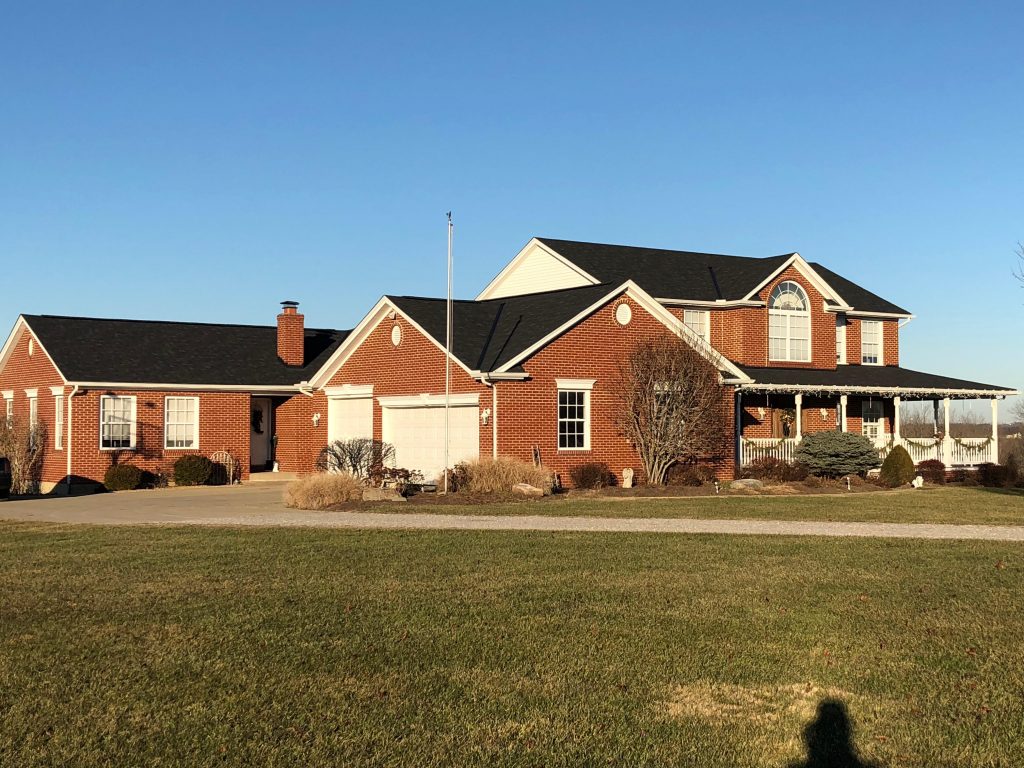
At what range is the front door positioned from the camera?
38.8 metres

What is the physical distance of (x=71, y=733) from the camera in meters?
7.41

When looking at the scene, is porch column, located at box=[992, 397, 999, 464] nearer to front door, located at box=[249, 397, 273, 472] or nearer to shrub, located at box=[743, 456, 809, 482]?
shrub, located at box=[743, 456, 809, 482]

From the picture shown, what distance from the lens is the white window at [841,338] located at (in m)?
39.9

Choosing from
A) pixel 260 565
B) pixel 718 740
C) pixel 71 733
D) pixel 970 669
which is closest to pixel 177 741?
pixel 71 733

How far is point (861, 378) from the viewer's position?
37062mm

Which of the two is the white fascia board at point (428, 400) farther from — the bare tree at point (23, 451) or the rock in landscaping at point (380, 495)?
the bare tree at point (23, 451)

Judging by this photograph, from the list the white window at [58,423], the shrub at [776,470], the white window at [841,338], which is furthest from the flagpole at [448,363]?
the white window at [841,338]

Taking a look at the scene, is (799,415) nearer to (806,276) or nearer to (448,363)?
(806,276)

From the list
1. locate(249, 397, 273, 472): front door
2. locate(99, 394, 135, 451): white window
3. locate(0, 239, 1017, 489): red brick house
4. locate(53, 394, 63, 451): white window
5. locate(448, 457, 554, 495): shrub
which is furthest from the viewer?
locate(249, 397, 273, 472): front door

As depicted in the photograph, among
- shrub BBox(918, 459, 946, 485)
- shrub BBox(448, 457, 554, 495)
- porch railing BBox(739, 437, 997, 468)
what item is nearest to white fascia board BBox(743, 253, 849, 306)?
porch railing BBox(739, 437, 997, 468)

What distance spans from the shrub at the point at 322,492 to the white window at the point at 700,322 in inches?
581

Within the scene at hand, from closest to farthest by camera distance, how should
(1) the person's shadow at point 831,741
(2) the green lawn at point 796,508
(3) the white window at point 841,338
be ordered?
(1) the person's shadow at point 831,741 < (2) the green lawn at point 796,508 < (3) the white window at point 841,338

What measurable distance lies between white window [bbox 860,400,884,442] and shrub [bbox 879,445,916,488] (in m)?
6.86

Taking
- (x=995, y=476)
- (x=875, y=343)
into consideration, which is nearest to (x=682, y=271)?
(x=875, y=343)
